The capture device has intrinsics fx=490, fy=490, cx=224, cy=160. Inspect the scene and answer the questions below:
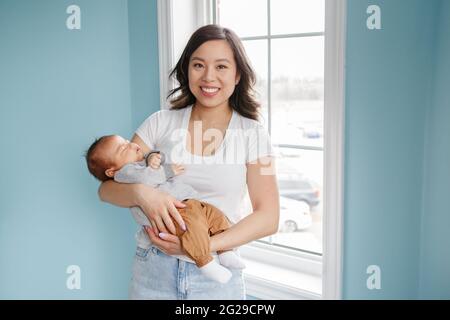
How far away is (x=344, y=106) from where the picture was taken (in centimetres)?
154

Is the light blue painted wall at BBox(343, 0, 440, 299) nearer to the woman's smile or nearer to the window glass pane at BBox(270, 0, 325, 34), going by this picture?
the window glass pane at BBox(270, 0, 325, 34)

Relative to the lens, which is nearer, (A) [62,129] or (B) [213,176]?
(B) [213,176]

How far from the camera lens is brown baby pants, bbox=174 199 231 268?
1.22 m

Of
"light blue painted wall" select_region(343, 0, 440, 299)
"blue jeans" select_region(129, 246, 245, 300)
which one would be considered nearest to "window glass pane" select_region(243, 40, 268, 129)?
"light blue painted wall" select_region(343, 0, 440, 299)

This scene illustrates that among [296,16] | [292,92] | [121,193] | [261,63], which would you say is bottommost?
[121,193]

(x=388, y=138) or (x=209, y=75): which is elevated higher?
(x=209, y=75)

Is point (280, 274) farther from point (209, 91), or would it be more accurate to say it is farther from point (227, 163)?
point (209, 91)

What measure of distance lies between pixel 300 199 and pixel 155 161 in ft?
2.87

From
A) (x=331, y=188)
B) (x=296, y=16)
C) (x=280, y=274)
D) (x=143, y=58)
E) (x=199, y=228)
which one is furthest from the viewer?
(x=143, y=58)

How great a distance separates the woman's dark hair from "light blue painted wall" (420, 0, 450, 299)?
0.51 m

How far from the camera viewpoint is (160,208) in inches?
49.4

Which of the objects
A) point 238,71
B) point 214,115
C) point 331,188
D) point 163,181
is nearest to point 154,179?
point 163,181
